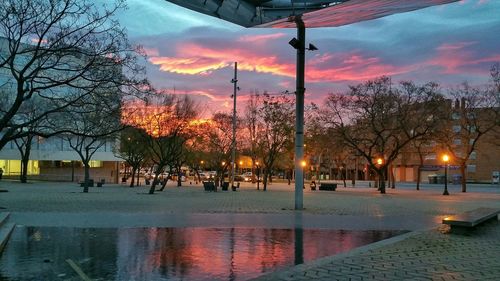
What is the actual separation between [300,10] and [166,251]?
12.5 metres

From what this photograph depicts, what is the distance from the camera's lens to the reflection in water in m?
8.48

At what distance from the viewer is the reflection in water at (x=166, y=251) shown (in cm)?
848

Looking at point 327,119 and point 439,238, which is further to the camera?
point 327,119

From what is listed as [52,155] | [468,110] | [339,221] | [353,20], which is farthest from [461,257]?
[52,155]

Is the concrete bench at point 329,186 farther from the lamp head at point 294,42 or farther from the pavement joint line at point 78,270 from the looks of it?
the pavement joint line at point 78,270

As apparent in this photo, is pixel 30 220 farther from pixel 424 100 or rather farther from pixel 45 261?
pixel 424 100

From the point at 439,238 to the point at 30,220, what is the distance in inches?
491

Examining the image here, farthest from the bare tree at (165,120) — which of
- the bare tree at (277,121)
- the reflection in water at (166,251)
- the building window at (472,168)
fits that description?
the building window at (472,168)

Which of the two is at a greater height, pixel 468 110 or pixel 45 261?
pixel 468 110

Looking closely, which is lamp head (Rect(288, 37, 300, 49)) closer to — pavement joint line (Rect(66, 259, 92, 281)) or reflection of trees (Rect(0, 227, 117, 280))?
reflection of trees (Rect(0, 227, 117, 280))

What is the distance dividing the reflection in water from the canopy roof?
7432 millimetres

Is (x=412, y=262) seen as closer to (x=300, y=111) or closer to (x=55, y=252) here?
(x=55, y=252)

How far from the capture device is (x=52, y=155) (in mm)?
69625

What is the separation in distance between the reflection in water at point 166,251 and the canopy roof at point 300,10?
7432 mm
